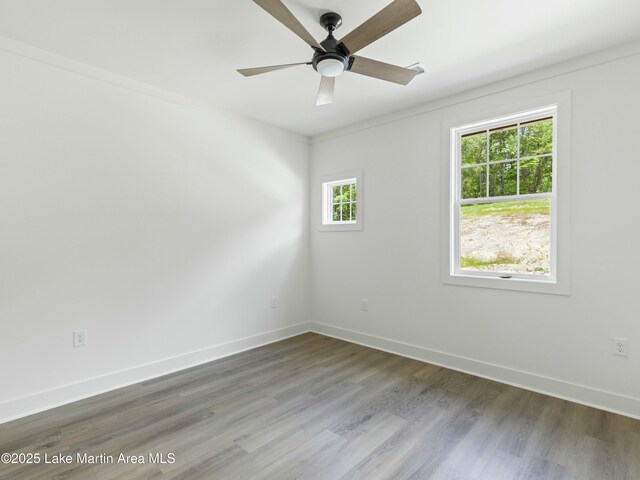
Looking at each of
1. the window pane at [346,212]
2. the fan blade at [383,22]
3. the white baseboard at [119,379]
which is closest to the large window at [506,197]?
the window pane at [346,212]

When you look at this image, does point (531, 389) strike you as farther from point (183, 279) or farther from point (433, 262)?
point (183, 279)

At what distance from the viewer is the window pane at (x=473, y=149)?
3.06 meters

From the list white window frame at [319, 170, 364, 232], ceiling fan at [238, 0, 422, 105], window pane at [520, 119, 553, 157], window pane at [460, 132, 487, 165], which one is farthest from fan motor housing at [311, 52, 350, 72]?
white window frame at [319, 170, 364, 232]

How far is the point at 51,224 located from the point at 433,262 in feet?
10.8

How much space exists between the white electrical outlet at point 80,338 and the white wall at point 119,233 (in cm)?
4

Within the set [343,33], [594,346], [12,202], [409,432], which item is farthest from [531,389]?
[12,202]

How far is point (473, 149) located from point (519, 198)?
2.11 feet

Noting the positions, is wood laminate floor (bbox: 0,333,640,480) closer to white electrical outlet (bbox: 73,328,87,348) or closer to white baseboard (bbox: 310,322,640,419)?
white baseboard (bbox: 310,322,640,419)

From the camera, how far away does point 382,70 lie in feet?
7.00

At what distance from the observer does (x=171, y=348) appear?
3117 mm

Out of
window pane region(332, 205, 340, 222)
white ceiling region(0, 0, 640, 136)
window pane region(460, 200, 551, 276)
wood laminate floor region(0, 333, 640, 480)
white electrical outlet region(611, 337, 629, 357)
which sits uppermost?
white ceiling region(0, 0, 640, 136)

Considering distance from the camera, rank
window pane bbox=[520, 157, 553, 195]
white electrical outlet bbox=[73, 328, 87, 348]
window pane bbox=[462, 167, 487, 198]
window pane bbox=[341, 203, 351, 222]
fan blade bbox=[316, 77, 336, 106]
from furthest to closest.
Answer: window pane bbox=[341, 203, 351, 222]
window pane bbox=[462, 167, 487, 198]
window pane bbox=[520, 157, 553, 195]
white electrical outlet bbox=[73, 328, 87, 348]
fan blade bbox=[316, 77, 336, 106]

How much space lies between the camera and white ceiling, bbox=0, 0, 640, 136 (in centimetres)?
196

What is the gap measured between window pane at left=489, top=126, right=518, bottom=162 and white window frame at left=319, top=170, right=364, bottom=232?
55.9 inches
